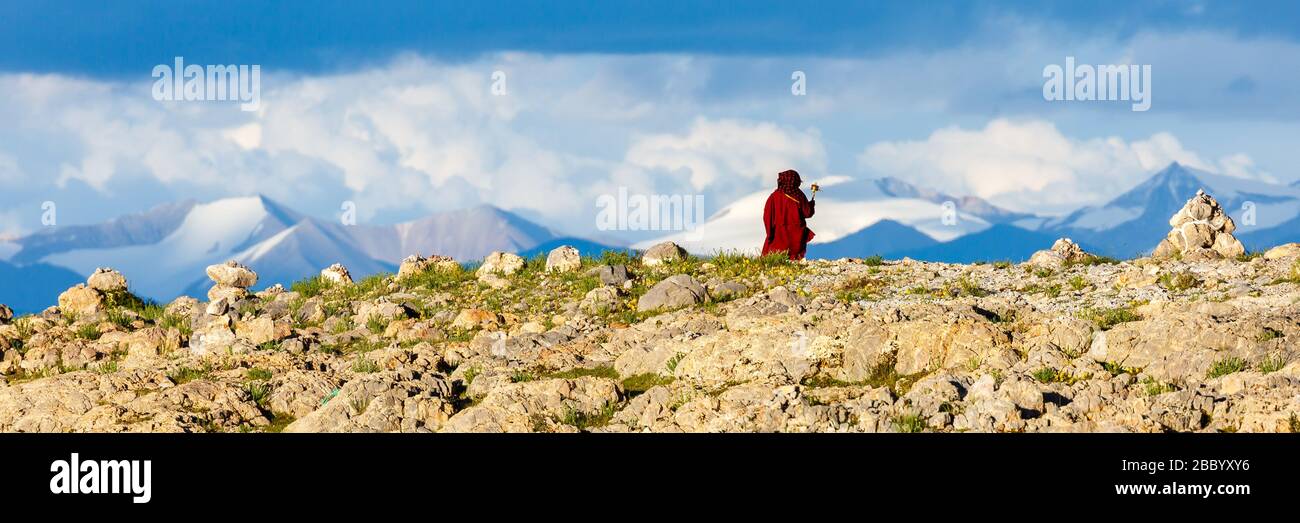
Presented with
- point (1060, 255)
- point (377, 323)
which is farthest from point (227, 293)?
point (1060, 255)

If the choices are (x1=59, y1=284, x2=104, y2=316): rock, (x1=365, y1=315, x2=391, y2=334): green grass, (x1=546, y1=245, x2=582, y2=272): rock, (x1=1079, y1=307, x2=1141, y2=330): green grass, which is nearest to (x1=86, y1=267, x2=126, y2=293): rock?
(x1=59, y1=284, x2=104, y2=316): rock

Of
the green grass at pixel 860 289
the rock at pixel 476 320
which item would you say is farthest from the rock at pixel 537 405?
the green grass at pixel 860 289

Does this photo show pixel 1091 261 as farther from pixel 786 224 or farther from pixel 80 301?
pixel 80 301

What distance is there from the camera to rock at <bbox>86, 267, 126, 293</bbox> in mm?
31125

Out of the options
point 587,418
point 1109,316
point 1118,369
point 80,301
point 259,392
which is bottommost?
point 587,418

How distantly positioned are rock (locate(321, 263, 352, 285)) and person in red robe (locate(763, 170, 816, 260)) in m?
9.00

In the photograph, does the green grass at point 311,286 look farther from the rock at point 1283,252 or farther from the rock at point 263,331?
the rock at point 1283,252

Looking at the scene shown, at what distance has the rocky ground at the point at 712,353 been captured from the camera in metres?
17.3

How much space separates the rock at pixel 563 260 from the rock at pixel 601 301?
292 cm

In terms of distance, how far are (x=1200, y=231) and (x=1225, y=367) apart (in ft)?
34.0

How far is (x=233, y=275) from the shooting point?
104 feet

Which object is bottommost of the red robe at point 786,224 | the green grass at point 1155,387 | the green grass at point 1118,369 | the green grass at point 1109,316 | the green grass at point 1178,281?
the green grass at point 1155,387

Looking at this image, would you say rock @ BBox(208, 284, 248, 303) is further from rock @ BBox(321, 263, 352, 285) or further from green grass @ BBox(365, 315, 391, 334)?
green grass @ BBox(365, 315, 391, 334)
